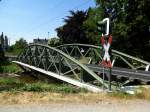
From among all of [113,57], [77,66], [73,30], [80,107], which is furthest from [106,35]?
[73,30]

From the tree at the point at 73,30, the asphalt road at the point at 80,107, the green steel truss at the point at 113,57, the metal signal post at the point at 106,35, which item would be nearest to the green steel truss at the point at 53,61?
the green steel truss at the point at 113,57

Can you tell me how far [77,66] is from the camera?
27391mm

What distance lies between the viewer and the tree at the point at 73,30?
72.6 metres

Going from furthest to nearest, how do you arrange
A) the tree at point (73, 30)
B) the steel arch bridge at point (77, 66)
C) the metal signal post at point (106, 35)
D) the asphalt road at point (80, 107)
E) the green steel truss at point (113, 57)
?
the tree at point (73, 30), the green steel truss at point (113, 57), the steel arch bridge at point (77, 66), the metal signal post at point (106, 35), the asphalt road at point (80, 107)

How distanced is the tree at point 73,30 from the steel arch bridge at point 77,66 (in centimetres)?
2243

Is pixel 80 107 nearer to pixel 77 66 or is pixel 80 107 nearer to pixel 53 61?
pixel 77 66

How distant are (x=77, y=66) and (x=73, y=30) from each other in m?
45.3

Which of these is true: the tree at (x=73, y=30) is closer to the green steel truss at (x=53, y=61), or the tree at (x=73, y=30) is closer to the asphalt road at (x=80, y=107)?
the green steel truss at (x=53, y=61)

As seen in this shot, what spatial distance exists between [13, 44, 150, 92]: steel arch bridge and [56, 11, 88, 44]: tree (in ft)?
73.6

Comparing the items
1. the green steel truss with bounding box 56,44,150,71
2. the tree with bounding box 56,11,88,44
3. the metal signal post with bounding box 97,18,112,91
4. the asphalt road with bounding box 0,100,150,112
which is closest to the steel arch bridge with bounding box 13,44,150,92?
the green steel truss with bounding box 56,44,150,71

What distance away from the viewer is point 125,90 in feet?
59.8

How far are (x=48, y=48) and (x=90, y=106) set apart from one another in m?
21.3

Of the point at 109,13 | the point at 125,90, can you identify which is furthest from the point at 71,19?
the point at 125,90

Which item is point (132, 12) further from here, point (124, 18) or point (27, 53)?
point (27, 53)
